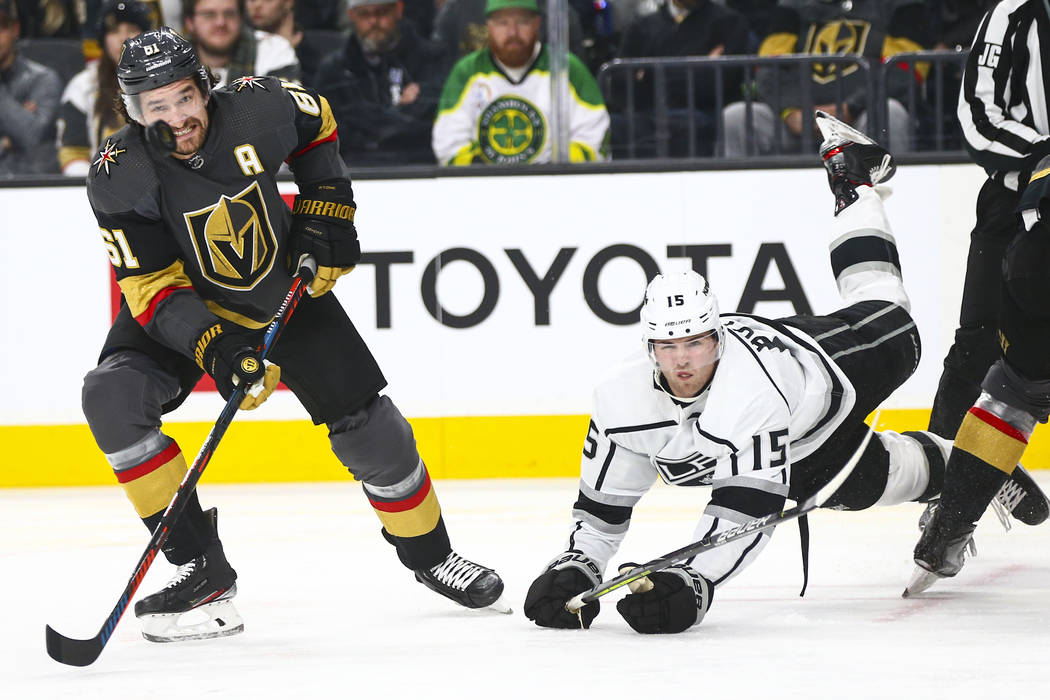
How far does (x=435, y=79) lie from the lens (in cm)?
498

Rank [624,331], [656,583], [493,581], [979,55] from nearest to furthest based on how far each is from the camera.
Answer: [656,583] < [493,581] < [979,55] < [624,331]

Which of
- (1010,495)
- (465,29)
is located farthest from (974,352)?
(465,29)

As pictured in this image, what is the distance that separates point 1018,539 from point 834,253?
2.98 feet

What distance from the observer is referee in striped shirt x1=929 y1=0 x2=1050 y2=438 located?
9.62 feet

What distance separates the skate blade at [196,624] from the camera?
2.59 metres

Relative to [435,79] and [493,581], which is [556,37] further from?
[493,581]

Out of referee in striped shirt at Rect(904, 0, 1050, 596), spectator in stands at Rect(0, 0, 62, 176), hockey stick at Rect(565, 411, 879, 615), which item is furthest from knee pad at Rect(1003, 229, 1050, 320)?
spectator in stands at Rect(0, 0, 62, 176)

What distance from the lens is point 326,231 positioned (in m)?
2.81

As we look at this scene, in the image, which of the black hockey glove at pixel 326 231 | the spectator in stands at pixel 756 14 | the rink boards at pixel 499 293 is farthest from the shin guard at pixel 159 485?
the spectator in stands at pixel 756 14

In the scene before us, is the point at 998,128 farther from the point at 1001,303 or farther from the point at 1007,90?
the point at 1001,303

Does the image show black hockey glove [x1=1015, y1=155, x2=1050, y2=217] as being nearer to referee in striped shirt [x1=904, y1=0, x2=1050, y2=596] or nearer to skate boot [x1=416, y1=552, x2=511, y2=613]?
referee in striped shirt [x1=904, y1=0, x2=1050, y2=596]

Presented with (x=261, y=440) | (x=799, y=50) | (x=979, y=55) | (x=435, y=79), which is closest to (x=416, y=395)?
(x=261, y=440)

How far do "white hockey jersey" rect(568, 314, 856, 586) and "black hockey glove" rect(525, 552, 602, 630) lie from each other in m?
0.06

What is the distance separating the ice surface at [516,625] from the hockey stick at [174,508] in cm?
4
